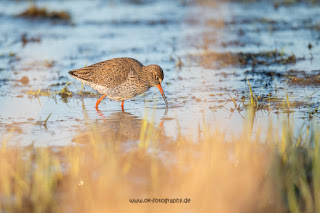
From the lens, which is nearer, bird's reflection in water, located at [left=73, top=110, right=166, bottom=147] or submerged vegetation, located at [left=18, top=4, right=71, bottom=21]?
bird's reflection in water, located at [left=73, top=110, right=166, bottom=147]

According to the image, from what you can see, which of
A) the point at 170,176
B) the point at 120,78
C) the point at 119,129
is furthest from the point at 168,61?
the point at 170,176

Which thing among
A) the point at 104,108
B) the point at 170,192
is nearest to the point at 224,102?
the point at 104,108

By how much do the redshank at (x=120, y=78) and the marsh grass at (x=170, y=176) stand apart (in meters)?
2.45

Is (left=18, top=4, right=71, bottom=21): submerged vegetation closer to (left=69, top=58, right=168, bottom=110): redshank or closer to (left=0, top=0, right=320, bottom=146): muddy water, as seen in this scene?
(left=0, top=0, right=320, bottom=146): muddy water

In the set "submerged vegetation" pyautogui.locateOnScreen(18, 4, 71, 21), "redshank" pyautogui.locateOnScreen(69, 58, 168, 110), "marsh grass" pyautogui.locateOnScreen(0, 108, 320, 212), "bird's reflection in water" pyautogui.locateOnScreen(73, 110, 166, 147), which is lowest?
"marsh grass" pyautogui.locateOnScreen(0, 108, 320, 212)

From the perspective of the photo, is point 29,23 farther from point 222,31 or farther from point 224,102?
point 224,102

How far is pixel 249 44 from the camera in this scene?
14.3 metres

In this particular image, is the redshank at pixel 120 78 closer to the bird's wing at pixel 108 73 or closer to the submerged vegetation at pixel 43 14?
the bird's wing at pixel 108 73

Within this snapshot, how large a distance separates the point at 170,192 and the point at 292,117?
3.19 m

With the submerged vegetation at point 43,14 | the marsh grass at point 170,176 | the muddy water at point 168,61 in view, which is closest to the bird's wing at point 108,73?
the muddy water at point 168,61

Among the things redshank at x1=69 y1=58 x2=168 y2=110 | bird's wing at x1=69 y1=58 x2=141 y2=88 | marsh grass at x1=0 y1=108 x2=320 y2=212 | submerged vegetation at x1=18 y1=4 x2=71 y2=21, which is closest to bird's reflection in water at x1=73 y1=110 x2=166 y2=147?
marsh grass at x1=0 y1=108 x2=320 y2=212

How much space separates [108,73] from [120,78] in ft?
0.78

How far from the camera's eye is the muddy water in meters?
7.78

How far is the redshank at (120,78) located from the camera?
885 centimetres
